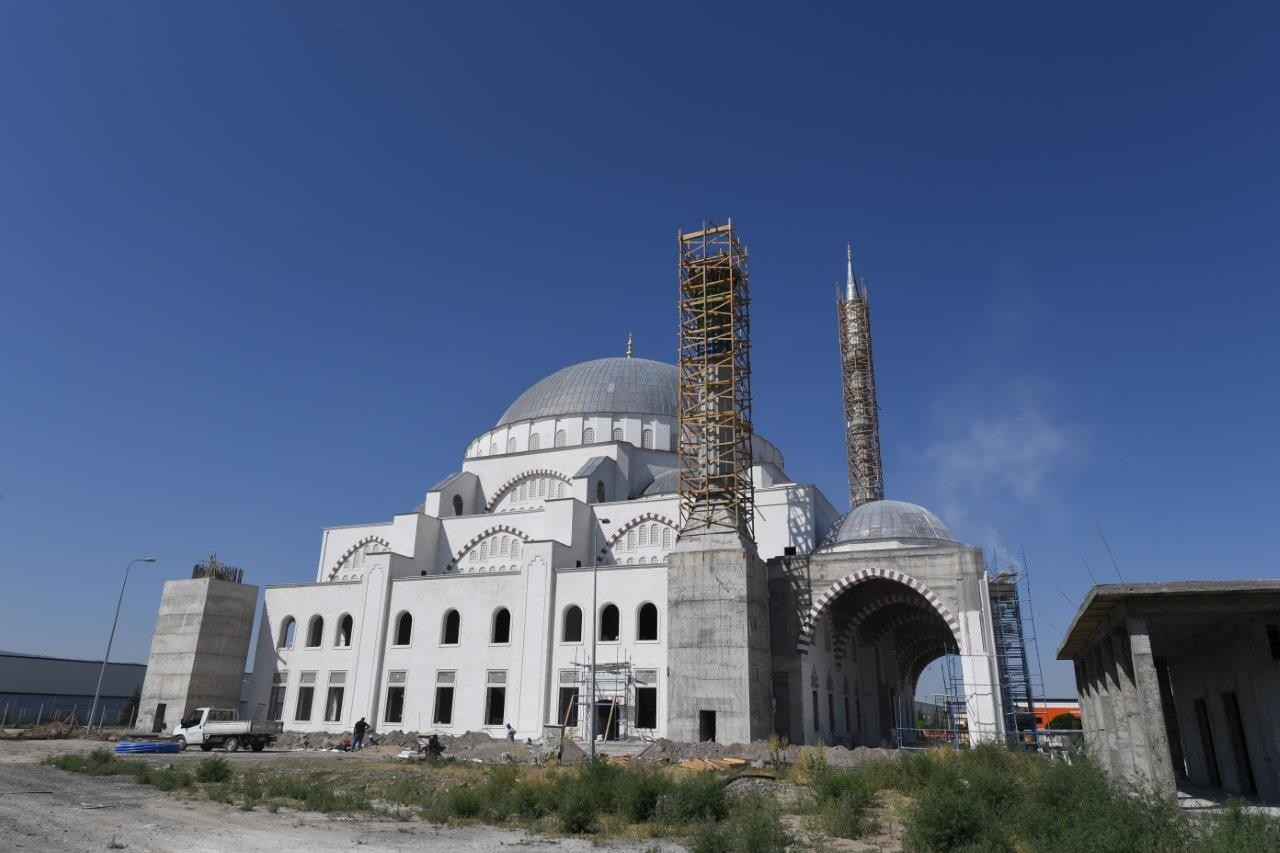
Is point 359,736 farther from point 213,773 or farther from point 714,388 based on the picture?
point 714,388

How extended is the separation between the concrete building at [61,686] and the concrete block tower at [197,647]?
12.3m

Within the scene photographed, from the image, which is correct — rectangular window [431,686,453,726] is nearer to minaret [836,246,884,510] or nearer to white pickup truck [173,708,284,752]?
white pickup truck [173,708,284,752]

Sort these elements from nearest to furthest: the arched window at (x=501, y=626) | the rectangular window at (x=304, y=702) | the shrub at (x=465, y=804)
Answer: the shrub at (x=465, y=804)
the arched window at (x=501, y=626)
the rectangular window at (x=304, y=702)

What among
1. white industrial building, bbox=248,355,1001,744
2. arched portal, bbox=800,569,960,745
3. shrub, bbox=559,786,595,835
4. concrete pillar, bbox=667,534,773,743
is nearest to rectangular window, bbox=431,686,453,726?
white industrial building, bbox=248,355,1001,744

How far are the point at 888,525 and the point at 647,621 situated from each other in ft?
27.9

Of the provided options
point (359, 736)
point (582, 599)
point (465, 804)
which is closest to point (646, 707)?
point (582, 599)

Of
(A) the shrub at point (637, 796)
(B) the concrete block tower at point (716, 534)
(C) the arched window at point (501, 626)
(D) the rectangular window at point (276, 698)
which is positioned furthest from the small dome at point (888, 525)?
(D) the rectangular window at point (276, 698)

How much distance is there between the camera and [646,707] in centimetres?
2552

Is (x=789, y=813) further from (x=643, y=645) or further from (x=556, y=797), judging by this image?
(x=643, y=645)

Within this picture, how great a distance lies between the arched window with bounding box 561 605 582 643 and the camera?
27.2 meters

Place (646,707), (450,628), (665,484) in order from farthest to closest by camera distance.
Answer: (665,484) → (450,628) → (646,707)

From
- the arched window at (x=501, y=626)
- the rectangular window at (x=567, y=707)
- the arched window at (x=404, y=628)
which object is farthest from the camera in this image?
the arched window at (x=404, y=628)

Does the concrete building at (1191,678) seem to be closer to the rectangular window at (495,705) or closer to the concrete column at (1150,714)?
the concrete column at (1150,714)

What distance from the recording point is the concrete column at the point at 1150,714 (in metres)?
10.8
